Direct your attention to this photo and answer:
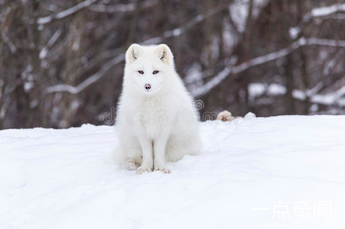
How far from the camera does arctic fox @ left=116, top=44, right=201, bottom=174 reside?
418 centimetres

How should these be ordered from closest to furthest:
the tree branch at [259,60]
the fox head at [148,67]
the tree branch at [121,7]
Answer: the fox head at [148,67] → the tree branch at [259,60] → the tree branch at [121,7]

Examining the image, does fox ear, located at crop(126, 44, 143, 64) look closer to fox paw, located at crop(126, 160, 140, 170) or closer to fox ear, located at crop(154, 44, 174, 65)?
fox ear, located at crop(154, 44, 174, 65)

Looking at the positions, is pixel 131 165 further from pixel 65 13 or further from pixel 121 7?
pixel 121 7

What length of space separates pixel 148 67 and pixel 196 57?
9.20 m

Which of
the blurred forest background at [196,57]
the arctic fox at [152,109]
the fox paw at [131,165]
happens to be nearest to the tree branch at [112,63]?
the blurred forest background at [196,57]

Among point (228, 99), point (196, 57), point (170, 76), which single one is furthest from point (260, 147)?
point (196, 57)

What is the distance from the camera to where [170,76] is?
4359 millimetres

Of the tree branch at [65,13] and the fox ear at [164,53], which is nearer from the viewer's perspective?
the fox ear at [164,53]

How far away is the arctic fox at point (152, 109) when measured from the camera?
418cm

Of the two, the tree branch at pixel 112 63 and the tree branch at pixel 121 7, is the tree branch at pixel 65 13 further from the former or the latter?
the tree branch at pixel 112 63

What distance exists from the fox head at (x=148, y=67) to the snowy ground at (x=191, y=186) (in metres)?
0.91

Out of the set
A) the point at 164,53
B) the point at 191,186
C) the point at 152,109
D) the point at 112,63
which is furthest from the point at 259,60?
the point at 191,186

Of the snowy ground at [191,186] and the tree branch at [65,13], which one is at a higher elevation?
the tree branch at [65,13]

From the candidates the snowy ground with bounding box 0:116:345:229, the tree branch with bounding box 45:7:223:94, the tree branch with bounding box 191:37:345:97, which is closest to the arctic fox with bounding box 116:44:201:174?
the snowy ground with bounding box 0:116:345:229
